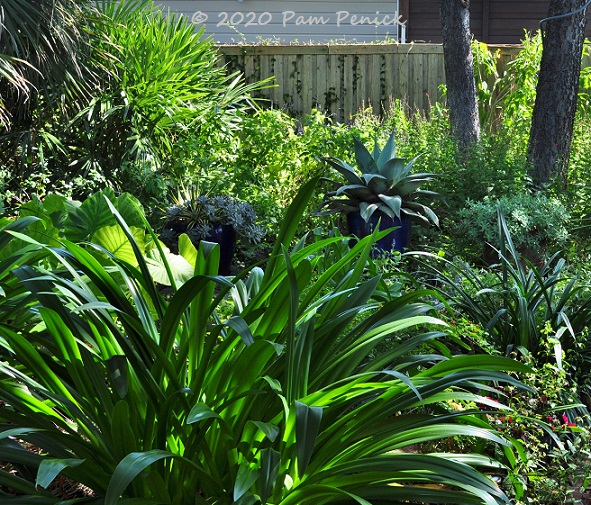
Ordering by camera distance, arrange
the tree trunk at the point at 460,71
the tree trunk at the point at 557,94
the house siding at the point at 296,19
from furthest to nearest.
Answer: the house siding at the point at 296,19 → the tree trunk at the point at 460,71 → the tree trunk at the point at 557,94

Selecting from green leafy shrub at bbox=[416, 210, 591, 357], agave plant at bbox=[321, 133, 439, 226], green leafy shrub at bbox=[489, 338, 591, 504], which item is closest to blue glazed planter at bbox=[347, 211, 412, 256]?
agave plant at bbox=[321, 133, 439, 226]

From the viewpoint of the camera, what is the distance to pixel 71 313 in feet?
6.56

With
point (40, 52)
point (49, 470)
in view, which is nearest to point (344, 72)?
point (40, 52)

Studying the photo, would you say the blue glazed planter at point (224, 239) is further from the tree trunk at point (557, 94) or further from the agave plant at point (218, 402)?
the agave plant at point (218, 402)

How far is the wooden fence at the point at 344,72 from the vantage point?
33.2ft

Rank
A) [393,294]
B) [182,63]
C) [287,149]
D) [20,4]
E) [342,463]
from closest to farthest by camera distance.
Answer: [342,463], [393,294], [20,4], [287,149], [182,63]

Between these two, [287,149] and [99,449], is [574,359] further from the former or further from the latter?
[287,149]

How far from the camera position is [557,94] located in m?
6.45

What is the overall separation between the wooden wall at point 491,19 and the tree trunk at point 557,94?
24.0 ft

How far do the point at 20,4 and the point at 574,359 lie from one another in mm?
5083

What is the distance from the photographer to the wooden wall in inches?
532

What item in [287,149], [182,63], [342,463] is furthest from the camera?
[182,63]

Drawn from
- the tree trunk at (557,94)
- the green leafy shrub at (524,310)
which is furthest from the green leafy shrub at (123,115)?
the green leafy shrub at (524,310)

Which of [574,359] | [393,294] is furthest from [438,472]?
[574,359]
